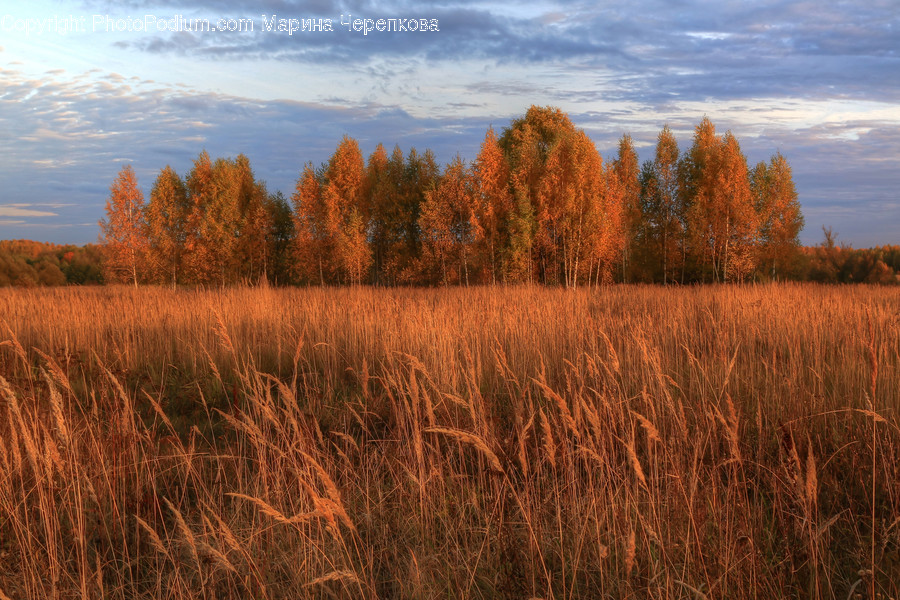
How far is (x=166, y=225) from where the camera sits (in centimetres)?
3262

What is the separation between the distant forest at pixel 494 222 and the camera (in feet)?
80.7

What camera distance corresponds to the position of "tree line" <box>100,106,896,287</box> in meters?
24.6

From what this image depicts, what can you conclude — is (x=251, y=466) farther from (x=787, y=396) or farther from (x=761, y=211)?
(x=761, y=211)

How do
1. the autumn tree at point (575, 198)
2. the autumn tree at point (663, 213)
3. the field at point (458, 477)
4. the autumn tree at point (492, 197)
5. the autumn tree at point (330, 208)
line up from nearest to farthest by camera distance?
1. the field at point (458, 477)
2. the autumn tree at point (575, 198)
3. the autumn tree at point (492, 197)
4. the autumn tree at point (330, 208)
5. the autumn tree at point (663, 213)

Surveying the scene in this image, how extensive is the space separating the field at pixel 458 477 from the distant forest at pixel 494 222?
58.8ft

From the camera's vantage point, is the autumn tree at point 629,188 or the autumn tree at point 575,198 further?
the autumn tree at point 629,188

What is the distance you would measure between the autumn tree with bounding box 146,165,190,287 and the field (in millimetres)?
26815

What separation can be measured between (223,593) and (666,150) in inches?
1297

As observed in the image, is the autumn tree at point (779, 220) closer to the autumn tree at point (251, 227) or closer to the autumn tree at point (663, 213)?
the autumn tree at point (663, 213)

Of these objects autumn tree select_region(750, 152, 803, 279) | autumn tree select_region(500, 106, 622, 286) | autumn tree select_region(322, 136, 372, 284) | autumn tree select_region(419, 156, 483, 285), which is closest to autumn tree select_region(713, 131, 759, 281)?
autumn tree select_region(750, 152, 803, 279)

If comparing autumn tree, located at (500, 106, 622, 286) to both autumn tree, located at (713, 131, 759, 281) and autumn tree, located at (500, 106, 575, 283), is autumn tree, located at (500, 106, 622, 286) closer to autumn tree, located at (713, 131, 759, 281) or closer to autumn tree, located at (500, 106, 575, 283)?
A: autumn tree, located at (500, 106, 575, 283)

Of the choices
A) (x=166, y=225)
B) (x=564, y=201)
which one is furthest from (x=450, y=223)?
(x=166, y=225)

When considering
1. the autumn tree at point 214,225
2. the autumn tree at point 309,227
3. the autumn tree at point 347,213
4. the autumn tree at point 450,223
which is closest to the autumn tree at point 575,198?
the autumn tree at point 450,223

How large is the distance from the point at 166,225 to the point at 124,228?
3880mm
